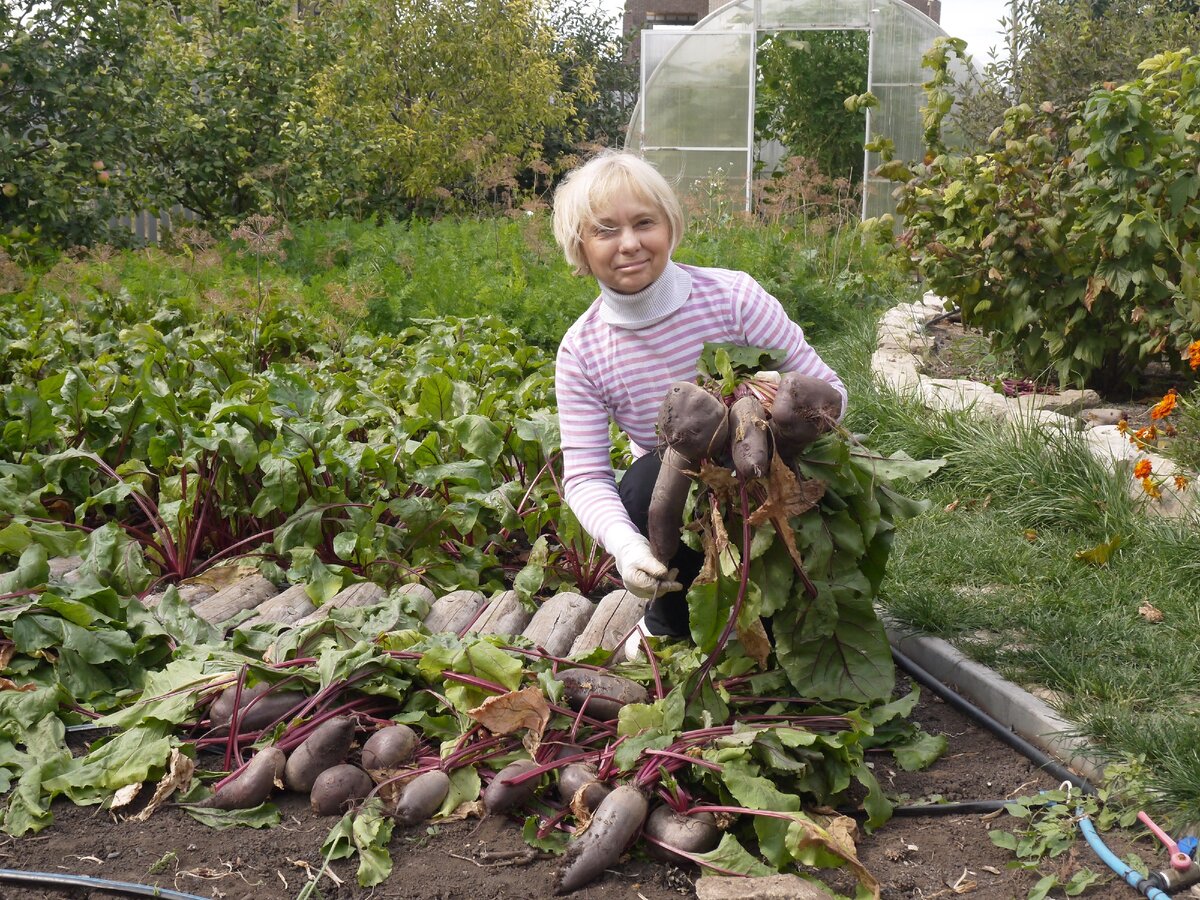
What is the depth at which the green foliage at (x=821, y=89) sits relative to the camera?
1503cm

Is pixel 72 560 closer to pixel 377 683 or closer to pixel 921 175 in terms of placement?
pixel 377 683

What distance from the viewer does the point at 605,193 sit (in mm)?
2703

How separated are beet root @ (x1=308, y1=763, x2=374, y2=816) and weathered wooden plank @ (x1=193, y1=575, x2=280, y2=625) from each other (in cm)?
A: 102

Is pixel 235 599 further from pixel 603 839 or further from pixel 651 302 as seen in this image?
pixel 603 839

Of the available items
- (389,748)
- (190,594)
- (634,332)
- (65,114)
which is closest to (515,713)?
(389,748)

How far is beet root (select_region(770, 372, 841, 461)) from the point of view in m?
2.18

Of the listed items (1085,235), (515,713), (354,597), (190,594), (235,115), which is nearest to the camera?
(515,713)

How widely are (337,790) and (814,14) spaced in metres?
14.0

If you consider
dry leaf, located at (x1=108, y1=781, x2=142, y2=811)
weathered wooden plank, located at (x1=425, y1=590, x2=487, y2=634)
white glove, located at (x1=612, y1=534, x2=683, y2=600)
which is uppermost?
white glove, located at (x1=612, y1=534, x2=683, y2=600)

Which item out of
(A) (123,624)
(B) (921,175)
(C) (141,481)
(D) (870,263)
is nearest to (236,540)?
(C) (141,481)

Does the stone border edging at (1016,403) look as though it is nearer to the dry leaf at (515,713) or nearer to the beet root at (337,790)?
the dry leaf at (515,713)

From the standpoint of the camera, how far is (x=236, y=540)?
3891 millimetres

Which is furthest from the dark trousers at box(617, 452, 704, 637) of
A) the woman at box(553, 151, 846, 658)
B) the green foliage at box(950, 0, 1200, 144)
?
the green foliage at box(950, 0, 1200, 144)

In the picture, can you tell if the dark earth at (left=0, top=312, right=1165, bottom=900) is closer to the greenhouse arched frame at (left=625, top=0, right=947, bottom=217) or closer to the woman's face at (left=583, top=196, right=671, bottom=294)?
the woman's face at (left=583, top=196, right=671, bottom=294)
